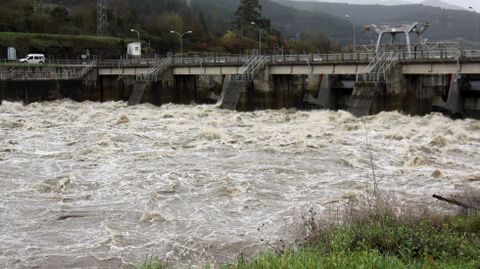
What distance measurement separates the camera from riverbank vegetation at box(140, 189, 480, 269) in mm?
7941

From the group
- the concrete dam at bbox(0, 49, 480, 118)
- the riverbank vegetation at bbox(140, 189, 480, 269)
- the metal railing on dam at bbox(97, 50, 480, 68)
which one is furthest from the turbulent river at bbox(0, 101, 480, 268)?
the metal railing on dam at bbox(97, 50, 480, 68)

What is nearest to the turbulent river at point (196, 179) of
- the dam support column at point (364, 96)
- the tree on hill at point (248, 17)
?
the dam support column at point (364, 96)

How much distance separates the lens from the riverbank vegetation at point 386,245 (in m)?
7.94

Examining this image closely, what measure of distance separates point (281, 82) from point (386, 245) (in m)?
32.5

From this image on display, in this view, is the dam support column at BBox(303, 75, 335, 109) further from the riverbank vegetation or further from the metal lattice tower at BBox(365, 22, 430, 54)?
the riverbank vegetation

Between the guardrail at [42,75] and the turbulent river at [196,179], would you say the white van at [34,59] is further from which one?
the turbulent river at [196,179]

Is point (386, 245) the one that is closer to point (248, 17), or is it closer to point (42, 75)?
point (42, 75)

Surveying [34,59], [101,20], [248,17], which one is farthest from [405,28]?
[248,17]

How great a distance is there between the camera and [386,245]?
9.41 meters

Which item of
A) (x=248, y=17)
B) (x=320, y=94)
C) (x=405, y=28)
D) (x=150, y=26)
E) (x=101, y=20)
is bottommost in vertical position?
(x=320, y=94)

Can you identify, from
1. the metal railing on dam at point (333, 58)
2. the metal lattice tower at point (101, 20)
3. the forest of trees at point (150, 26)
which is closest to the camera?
the metal railing on dam at point (333, 58)

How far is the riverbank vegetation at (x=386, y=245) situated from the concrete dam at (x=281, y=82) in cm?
2140

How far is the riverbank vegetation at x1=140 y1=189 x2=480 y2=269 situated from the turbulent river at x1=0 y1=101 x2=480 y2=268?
220cm

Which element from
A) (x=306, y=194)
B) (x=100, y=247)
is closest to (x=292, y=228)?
(x=306, y=194)
